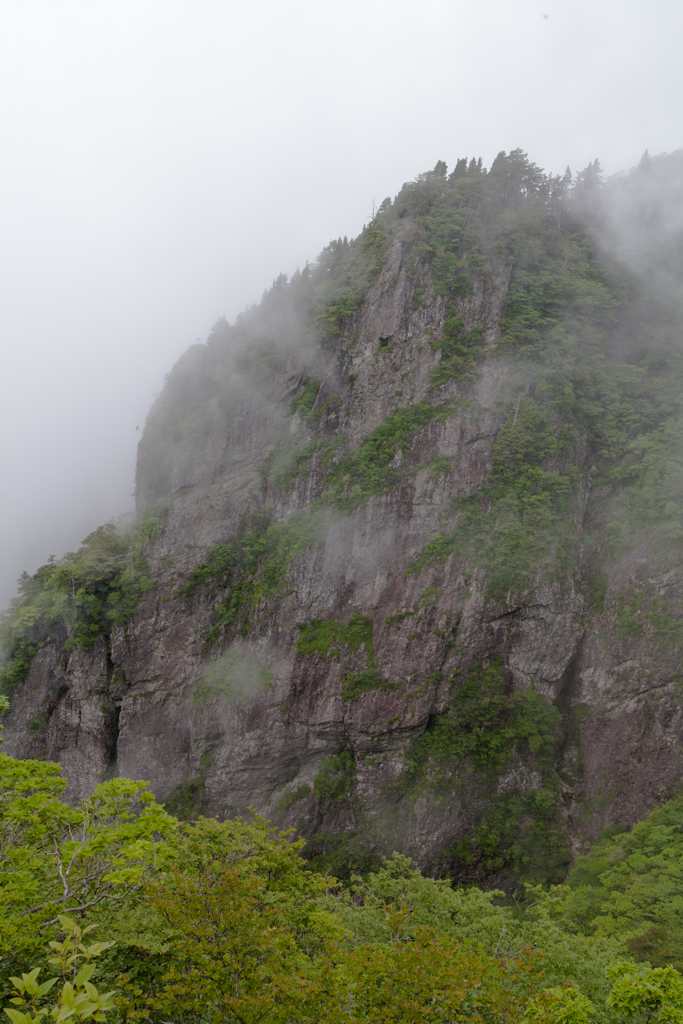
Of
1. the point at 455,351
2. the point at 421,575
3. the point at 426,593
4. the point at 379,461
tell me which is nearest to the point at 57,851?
the point at 426,593

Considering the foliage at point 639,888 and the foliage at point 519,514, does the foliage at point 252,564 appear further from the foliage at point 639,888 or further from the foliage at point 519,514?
the foliage at point 639,888

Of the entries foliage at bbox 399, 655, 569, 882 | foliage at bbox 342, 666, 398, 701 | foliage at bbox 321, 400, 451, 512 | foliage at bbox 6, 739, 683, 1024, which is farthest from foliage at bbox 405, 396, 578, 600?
foliage at bbox 6, 739, 683, 1024

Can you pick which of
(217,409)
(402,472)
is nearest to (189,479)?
(217,409)

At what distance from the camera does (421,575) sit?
34562 millimetres

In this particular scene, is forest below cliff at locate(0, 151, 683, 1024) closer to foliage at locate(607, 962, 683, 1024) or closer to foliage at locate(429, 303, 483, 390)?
foliage at locate(429, 303, 483, 390)

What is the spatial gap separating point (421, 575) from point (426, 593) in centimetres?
130

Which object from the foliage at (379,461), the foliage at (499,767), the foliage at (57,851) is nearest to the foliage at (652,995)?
the foliage at (57,851)

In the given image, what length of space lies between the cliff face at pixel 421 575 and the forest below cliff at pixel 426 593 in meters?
0.18

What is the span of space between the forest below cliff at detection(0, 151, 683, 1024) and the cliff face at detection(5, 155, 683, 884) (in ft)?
0.58

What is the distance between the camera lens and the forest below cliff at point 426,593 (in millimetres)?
26172

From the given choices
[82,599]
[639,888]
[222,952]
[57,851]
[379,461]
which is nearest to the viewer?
[222,952]

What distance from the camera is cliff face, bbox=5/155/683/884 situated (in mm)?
29484

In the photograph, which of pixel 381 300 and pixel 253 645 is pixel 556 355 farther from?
pixel 253 645

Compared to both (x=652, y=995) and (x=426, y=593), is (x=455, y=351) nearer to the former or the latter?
(x=426, y=593)
